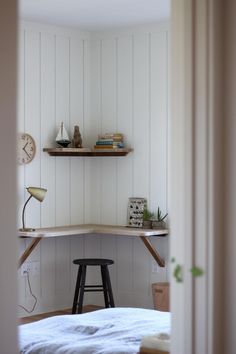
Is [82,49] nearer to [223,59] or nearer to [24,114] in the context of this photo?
[24,114]

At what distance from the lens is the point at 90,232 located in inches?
245

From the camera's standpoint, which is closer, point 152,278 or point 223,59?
point 223,59

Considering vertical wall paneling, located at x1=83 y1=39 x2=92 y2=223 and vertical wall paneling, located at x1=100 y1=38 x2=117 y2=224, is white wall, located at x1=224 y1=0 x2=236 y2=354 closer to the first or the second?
vertical wall paneling, located at x1=100 y1=38 x2=117 y2=224

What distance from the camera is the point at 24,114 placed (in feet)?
20.2

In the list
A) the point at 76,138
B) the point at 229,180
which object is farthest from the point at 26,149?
the point at 229,180

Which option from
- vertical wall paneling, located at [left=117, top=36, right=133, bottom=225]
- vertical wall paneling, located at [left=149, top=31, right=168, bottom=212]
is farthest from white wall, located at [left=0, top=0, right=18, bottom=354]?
vertical wall paneling, located at [left=117, top=36, right=133, bottom=225]

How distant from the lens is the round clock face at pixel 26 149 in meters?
6.02

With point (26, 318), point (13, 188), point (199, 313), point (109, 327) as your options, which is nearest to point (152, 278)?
point (26, 318)

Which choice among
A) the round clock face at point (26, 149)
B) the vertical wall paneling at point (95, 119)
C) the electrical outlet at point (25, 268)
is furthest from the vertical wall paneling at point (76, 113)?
the electrical outlet at point (25, 268)

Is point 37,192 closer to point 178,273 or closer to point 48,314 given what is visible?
point 48,314

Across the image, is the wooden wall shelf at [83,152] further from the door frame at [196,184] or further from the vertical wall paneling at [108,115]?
the door frame at [196,184]

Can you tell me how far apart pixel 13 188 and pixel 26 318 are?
4581mm

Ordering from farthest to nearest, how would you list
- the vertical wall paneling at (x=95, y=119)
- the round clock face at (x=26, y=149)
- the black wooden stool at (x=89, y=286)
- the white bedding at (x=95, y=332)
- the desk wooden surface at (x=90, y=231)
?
the vertical wall paneling at (x=95, y=119)
the round clock face at (x=26, y=149)
the black wooden stool at (x=89, y=286)
the desk wooden surface at (x=90, y=231)
the white bedding at (x=95, y=332)

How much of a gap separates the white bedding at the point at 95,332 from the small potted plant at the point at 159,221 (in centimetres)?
200
